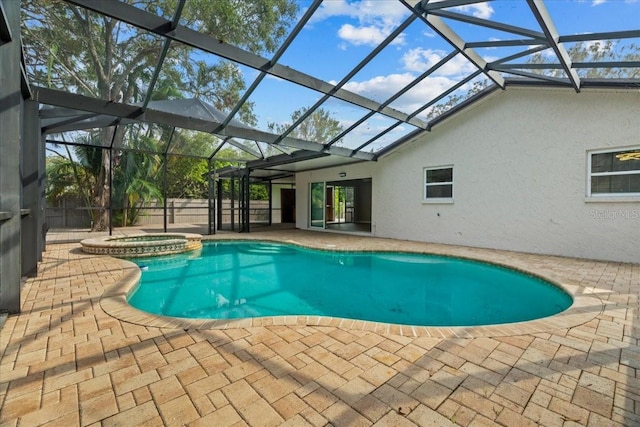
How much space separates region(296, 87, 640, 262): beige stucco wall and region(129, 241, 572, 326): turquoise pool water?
2029mm

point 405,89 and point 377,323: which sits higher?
point 405,89

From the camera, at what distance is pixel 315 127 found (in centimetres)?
821

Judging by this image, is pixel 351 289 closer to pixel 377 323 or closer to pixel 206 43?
pixel 377 323

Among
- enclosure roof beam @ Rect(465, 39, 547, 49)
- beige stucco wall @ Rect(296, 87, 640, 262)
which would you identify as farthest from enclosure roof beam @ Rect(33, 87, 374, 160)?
enclosure roof beam @ Rect(465, 39, 547, 49)

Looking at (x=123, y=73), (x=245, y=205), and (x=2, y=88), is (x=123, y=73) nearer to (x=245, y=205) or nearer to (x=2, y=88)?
(x=2, y=88)

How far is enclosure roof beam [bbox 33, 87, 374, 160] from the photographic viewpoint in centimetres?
543

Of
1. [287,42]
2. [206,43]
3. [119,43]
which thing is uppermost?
[119,43]

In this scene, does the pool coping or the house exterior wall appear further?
the house exterior wall

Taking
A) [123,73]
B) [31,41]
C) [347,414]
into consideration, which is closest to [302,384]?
[347,414]

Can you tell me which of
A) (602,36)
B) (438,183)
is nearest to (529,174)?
(438,183)

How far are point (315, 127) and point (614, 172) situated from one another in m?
6.82

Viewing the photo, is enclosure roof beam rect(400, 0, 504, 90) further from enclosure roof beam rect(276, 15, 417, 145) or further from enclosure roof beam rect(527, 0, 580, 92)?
enclosure roof beam rect(527, 0, 580, 92)

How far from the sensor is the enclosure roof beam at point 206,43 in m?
3.83

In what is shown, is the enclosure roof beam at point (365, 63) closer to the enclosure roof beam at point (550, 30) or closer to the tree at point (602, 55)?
the enclosure roof beam at point (550, 30)
